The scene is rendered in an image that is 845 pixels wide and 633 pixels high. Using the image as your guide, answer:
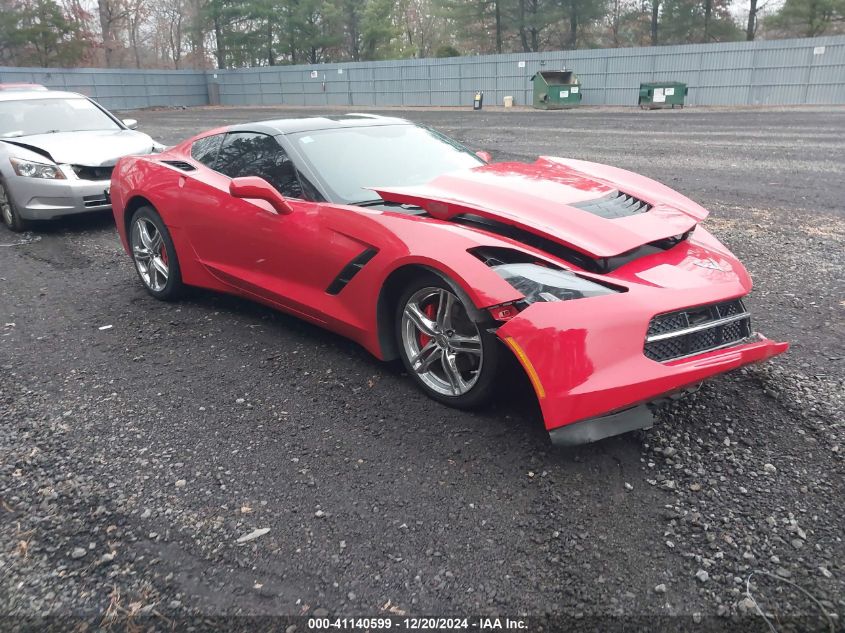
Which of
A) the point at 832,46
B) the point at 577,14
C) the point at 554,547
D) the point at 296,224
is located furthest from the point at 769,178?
the point at 577,14

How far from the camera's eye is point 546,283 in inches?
112

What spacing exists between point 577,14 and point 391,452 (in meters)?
45.8

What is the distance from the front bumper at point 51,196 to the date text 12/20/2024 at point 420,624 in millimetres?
6584

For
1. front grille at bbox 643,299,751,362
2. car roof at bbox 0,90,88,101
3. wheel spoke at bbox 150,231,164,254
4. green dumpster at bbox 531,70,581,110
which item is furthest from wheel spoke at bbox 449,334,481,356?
green dumpster at bbox 531,70,581,110

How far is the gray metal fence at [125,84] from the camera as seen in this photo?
125ft

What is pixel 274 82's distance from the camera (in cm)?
4372

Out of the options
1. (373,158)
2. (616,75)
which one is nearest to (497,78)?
(616,75)

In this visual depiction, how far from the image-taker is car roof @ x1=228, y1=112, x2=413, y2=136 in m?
4.45

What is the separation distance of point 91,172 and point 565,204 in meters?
6.06

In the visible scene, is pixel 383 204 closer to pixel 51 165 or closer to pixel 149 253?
pixel 149 253

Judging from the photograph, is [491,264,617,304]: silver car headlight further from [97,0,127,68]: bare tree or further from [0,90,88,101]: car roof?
[97,0,127,68]: bare tree

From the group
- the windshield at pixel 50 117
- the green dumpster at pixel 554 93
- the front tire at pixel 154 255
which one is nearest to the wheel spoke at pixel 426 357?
the front tire at pixel 154 255

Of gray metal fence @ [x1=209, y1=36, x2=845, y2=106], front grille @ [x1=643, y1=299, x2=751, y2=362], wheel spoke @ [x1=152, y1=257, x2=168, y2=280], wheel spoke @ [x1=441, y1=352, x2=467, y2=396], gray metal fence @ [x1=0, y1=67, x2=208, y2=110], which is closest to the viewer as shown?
front grille @ [x1=643, y1=299, x2=751, y2=362]

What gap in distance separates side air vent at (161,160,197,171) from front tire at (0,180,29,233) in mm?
3406
